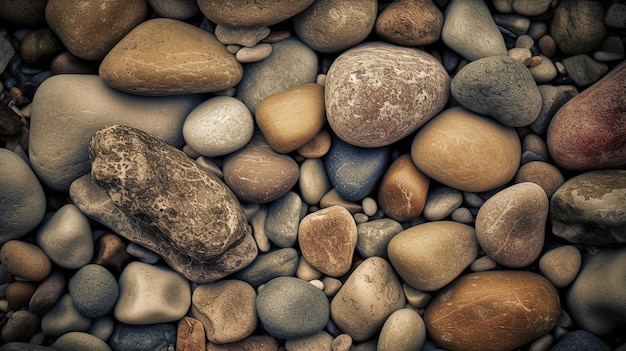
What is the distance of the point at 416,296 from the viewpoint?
238cm

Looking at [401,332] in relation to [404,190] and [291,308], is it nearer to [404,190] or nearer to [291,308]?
[291,308]

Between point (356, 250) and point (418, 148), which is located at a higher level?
point (418, 148)

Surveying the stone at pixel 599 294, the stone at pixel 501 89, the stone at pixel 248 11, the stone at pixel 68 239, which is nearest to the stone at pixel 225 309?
the stone at pixel 68 239

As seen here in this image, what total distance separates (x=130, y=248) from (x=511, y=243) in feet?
6.69

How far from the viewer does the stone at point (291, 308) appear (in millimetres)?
2277

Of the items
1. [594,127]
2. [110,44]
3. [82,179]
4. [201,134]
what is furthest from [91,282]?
[594,127]

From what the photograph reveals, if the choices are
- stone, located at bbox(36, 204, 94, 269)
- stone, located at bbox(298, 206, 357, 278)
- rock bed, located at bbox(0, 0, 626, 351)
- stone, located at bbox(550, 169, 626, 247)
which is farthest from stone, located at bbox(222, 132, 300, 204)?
stone, located at bbox(550, 169, 626, 247)

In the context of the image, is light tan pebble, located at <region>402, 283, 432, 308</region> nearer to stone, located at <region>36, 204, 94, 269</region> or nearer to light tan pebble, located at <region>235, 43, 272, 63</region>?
light tan pebble, located at <region>235, 43, 272, 63</region>

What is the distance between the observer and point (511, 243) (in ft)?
7.23

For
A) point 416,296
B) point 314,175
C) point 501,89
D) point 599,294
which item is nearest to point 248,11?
point 314,175

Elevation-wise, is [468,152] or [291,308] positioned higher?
[468,152]

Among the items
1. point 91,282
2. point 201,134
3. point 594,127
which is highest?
point 594,127

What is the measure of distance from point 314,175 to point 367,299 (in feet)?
2.41

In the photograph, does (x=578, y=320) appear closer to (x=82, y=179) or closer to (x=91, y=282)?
(x=91, y=282)
